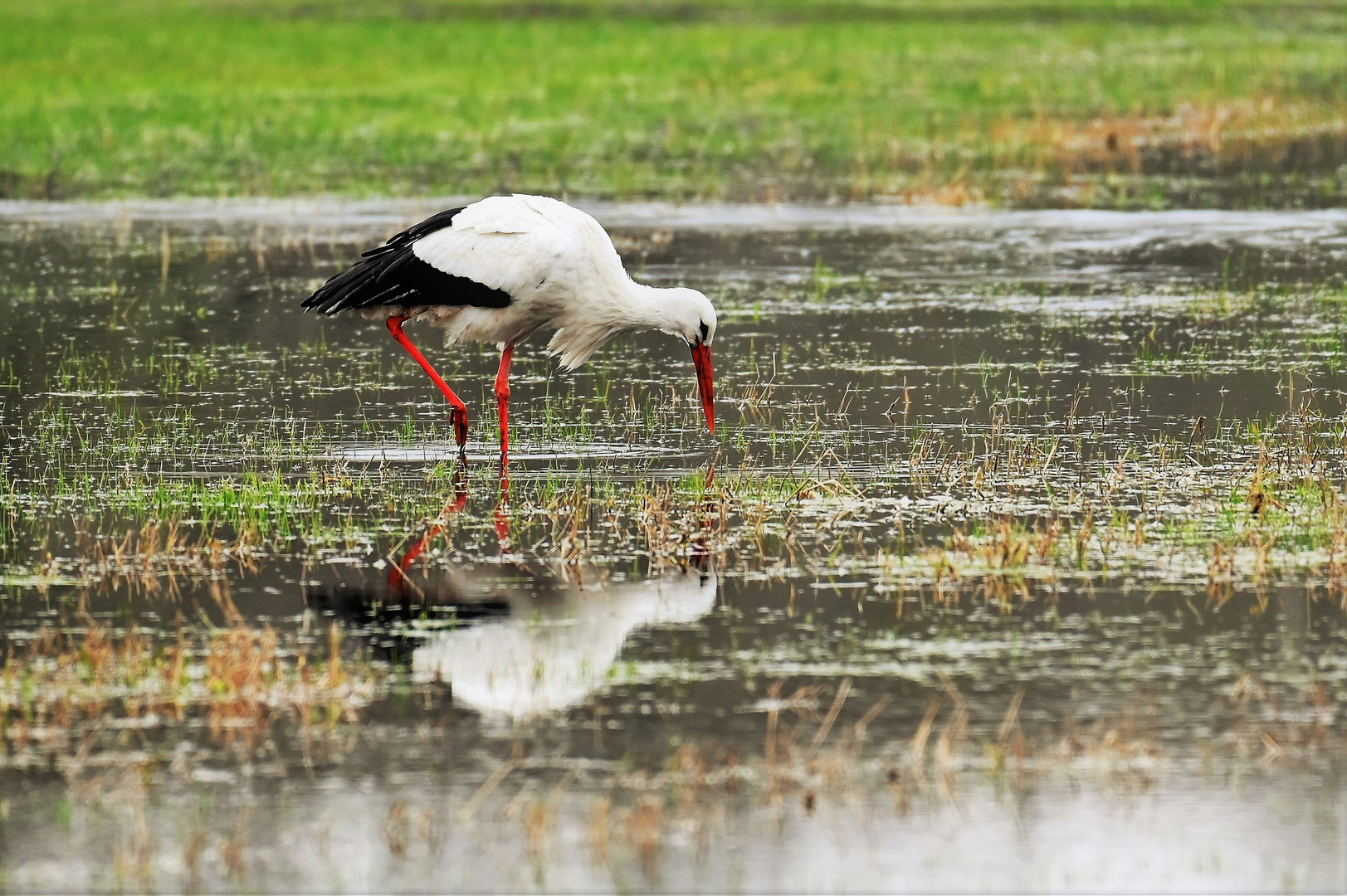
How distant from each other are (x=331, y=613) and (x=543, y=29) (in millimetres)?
36733

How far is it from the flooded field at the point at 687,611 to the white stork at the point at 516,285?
0.56 meters

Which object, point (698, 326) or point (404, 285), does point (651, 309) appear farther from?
point (404, 285)

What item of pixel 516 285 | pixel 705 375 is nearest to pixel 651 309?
pixel 705 375

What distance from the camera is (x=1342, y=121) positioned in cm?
2686

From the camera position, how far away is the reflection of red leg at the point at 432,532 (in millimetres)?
8023

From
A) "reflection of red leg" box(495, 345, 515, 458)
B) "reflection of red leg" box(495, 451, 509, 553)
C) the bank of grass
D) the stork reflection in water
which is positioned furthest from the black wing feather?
the bank of grass

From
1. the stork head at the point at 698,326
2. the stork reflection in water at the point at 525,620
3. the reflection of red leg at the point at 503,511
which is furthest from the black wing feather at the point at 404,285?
the stork reflection in water at the point at 525,620

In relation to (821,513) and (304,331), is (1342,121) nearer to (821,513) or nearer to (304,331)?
(304,331)

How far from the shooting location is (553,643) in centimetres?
711

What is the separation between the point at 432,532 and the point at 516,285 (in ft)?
7.22

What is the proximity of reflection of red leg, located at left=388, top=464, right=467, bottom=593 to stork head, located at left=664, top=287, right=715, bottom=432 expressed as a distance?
4.17ft

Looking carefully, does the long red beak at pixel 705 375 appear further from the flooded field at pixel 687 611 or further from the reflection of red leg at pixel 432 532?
the reflection of red leg at pixel 432 532

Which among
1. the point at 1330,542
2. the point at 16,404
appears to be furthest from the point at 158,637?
the point at 16,404

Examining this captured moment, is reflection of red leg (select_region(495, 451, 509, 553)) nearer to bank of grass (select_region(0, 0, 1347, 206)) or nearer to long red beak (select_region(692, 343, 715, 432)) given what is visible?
long red beak (select_region(692, 343, 715, 432))
